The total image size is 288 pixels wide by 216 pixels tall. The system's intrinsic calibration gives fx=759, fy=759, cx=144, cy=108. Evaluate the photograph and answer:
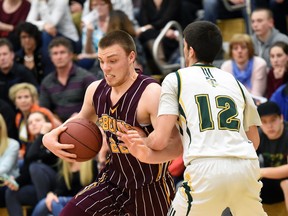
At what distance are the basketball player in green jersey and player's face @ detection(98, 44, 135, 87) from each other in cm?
55

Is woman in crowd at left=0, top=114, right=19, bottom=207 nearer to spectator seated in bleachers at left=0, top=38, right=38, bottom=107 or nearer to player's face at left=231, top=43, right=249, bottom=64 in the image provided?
spectator seated in bleachers at left=0, top=38, right=38, bottom=107

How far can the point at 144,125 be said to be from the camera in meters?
5.52

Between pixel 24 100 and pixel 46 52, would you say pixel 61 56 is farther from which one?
pixel 46 52

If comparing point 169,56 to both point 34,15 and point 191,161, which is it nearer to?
point 34,15

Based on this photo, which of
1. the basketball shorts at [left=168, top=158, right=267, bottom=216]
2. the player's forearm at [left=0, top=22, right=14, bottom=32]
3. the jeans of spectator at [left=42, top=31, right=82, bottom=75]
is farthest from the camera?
the player's forearm at [left=0, top=22, right=14, bottom=32]

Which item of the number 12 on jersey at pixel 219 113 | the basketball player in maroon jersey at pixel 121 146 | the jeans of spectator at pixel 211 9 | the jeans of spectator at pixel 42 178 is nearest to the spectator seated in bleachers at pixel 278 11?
the jeans of spectator at pixel 211 9

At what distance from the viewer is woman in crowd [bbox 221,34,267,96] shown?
934 centimetres

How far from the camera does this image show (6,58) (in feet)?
34.1

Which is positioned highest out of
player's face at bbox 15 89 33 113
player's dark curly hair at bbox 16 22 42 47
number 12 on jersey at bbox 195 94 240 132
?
player's dark curly hair at bbox 16 22 42 47

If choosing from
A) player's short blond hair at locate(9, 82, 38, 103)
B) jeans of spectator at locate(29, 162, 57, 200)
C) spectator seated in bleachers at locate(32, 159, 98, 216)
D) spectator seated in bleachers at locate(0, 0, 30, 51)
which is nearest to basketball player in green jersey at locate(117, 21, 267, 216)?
spectator seated in bleachers at locate(32, 159, 98, 216)

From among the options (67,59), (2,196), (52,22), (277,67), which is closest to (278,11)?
(277,67)

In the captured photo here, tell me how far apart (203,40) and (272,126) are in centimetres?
297

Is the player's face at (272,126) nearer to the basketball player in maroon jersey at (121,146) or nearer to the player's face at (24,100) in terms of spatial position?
the basketball player in maroon jersey at (121,146)

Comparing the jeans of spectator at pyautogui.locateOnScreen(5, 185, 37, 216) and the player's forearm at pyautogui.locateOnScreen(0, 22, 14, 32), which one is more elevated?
the player's forearm at pyautogui.locateOnScreen(0, 22, 14, 32)
